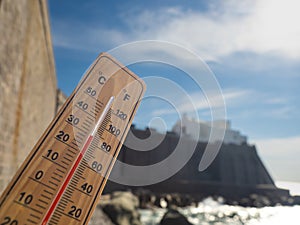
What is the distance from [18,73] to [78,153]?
6.50 metres

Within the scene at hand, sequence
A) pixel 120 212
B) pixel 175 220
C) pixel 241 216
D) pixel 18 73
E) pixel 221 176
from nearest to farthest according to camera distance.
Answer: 1. pixel 18 73
2. pixel 120 212
3. pixel 175 220
4. pixel 241 216
5. pixel 221 176

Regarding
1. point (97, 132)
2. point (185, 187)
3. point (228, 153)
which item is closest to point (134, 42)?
point (97, 132)

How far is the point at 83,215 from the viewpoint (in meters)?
1.00

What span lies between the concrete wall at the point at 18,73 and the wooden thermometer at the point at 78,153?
4979 mm

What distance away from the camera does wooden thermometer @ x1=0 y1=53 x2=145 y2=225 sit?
2.98 feet

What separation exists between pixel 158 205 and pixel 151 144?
24366mm

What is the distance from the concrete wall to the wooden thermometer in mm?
4979


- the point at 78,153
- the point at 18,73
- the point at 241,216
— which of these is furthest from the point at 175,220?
the point at 241,216

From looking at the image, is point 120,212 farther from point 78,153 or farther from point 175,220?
point 78,153

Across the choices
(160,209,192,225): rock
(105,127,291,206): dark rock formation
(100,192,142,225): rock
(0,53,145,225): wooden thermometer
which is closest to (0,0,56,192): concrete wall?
(100,192,142,225): rock

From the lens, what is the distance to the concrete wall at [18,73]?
5488 millimetres

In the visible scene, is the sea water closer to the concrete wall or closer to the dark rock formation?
the dark rock formation

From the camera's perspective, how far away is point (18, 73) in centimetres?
657

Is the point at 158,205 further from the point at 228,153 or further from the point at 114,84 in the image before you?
the point at 114,84
